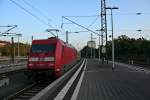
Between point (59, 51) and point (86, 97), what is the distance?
12272mm

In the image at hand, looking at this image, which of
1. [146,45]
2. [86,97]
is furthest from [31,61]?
[146,45]

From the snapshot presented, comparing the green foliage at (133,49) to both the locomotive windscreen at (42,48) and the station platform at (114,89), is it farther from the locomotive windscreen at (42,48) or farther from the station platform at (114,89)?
the station platform at (114,89)

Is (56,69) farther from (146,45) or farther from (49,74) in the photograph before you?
(146,45)

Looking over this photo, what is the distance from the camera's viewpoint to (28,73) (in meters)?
24.8

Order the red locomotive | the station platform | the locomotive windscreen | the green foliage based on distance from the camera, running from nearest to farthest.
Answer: the station platform, the red locomotive, the locomotive windscreen, the green foliage

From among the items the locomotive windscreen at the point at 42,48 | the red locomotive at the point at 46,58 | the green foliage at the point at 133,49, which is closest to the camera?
the red locomotive at the point at 46,58

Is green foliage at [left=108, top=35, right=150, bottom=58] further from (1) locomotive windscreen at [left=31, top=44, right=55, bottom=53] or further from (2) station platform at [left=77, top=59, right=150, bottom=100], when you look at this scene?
(2) station platform at [left=77, top=59, right=150, bottom=100]

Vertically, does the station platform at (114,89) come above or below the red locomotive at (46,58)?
below

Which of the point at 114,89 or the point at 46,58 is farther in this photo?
the point at 46,58

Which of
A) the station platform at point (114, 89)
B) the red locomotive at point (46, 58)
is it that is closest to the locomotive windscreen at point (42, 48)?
the red locomotive at point (46, 58)

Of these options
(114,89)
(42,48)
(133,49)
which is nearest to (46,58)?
(42,48)

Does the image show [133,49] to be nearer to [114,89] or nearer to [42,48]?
[42,48]

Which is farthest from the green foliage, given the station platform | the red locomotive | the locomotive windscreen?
the station platform

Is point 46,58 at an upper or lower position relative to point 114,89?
upper
